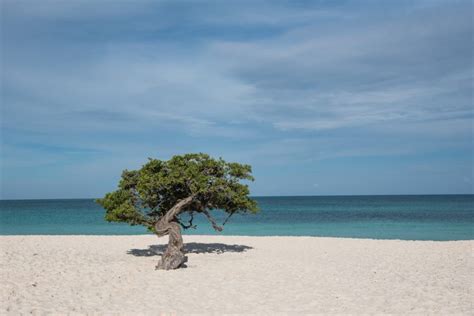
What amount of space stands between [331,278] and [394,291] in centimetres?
247

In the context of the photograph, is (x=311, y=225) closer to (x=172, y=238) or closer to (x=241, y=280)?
(x=172, y=238)

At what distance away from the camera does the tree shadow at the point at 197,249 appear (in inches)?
819

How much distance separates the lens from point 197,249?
74.0ft

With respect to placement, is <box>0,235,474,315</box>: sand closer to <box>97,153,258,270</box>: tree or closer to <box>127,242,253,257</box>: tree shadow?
<box>127,242,253,257</box>: tree shadow

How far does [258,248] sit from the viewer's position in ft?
76.2

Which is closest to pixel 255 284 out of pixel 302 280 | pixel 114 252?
pixel 302 280

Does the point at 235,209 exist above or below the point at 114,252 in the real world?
above

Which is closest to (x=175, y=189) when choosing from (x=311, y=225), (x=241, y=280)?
(x=241, y=280)

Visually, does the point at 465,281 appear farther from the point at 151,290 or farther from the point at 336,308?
the point at 151,290

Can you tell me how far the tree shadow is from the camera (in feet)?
68.2

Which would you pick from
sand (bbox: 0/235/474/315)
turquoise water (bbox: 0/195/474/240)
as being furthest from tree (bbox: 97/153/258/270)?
turquoise water (bbox: 0/195/474/240)

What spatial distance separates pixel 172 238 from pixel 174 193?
9.12 feet

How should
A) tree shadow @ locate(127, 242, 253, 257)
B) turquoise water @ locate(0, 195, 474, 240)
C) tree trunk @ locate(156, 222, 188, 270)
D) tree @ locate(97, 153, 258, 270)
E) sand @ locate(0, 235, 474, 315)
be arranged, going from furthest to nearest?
turquoise water @ locate(0, 195, 474, 240) → tree shadow @ locate(127, 242, 253, 257) → tree @ locate(97, 153, 258, 270) → tree trunk @ locate(156, 222, 188, 270) → sand @ locate(0, 235, 474, 315)

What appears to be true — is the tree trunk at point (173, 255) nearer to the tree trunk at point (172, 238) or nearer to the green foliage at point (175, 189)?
the tree trunk at point (172, 238)
